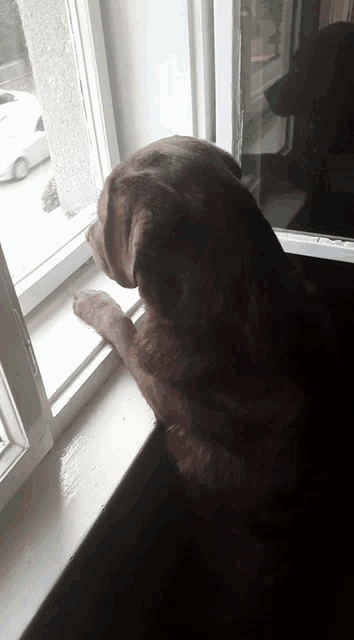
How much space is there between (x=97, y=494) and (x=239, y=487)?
0.27 metres

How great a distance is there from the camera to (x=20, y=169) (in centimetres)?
107

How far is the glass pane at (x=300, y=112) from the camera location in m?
1.09

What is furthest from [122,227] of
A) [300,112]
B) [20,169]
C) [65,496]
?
[300,112]

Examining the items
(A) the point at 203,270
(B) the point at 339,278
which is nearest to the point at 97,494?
(A) the point at 203,270

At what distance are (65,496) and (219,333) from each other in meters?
0.37

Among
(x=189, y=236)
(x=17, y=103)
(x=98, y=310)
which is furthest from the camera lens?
(x=98, y=310)

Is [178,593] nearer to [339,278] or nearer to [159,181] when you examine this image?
[339,278]

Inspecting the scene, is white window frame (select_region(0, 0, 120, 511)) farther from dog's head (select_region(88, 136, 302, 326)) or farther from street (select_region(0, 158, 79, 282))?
dog's head (select_region(88, 136, 302, 326))

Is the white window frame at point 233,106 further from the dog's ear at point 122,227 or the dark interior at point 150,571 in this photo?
the dog's ear at point 122,227

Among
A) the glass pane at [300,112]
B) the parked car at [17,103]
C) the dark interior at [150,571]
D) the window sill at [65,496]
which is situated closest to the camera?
the window sill at [65,496]

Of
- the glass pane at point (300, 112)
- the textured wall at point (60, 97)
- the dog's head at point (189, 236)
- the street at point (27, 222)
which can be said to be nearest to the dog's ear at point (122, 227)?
the dog's head at point (189, 236)

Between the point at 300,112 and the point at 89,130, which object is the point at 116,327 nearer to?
the point at 89,130

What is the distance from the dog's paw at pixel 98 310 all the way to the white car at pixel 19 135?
0.95ft

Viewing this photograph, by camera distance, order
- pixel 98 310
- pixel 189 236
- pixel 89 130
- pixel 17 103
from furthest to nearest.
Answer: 1. pixel 89 130
2. pixel 98 310
3. pixel 17 103
4. pixel 189 236
